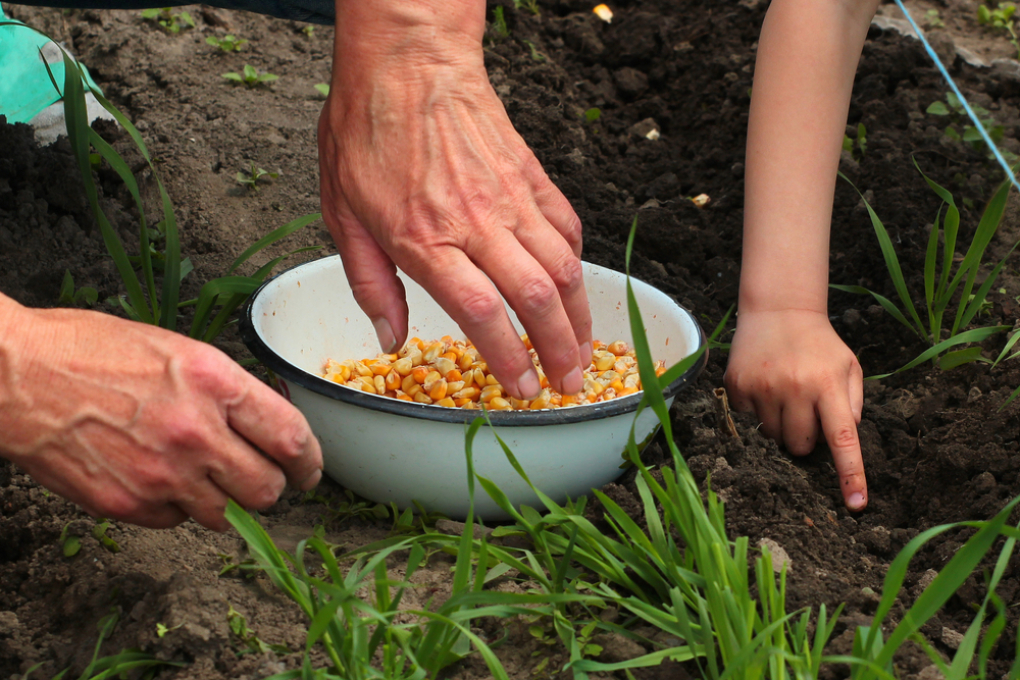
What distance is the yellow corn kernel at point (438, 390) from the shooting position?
1460mm

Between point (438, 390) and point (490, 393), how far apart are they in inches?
3.5

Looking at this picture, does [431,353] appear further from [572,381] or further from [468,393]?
[572,381]

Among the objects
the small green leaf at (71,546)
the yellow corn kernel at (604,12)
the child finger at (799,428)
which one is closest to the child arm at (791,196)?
the child finger at (799,428)

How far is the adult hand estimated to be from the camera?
114cm

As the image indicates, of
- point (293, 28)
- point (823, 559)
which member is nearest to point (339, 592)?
point (823, 559)

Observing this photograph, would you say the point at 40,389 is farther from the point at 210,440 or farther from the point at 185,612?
the point at 185,612

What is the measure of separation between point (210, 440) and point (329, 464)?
48cm

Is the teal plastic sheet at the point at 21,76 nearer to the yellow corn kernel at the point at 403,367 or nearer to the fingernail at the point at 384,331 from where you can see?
the yellow corn kernel at the point at 403,367

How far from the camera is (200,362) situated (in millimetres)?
932

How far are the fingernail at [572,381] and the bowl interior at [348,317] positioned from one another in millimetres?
304

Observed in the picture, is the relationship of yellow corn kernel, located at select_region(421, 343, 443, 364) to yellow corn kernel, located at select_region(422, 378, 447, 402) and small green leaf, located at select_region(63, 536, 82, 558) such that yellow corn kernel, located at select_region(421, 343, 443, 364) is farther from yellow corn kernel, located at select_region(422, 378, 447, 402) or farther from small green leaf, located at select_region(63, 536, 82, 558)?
small green leaf, located at select_region(63, 536, 82, 558)

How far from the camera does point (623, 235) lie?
6.84 ft

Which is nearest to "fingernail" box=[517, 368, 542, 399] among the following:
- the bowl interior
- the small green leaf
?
the bowl interior

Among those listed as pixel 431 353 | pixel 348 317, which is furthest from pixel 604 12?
pixel 431 353
